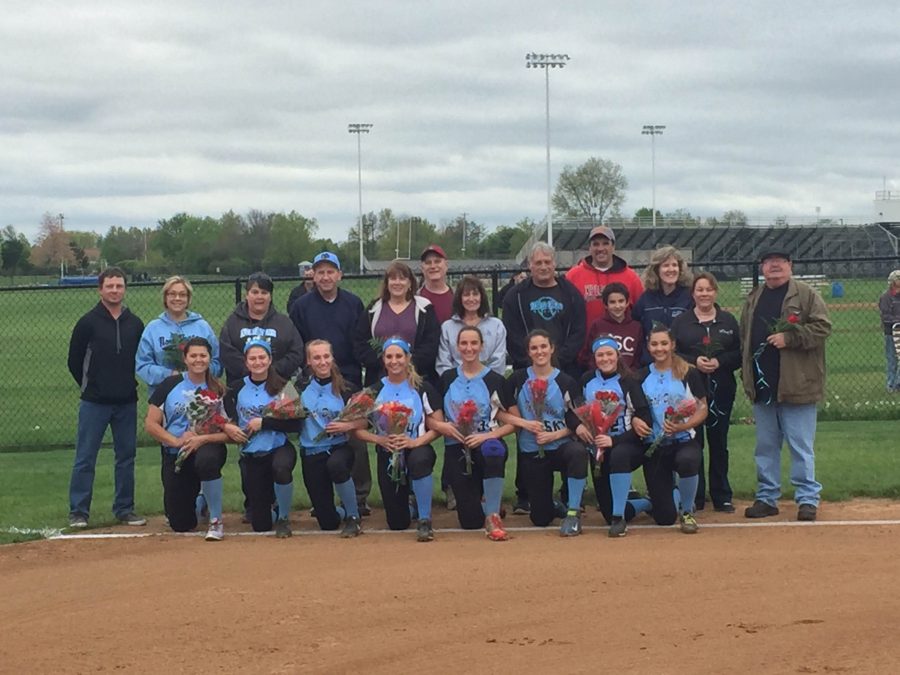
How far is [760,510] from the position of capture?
826 cm

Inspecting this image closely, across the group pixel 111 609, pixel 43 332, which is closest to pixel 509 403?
pixel 111 609

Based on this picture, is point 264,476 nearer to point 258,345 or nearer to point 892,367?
point 258,345

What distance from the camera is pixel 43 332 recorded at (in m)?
30.5

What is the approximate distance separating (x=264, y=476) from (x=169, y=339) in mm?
1349

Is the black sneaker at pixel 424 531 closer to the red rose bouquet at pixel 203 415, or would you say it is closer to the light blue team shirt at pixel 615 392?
the light blue team shirt at pixel 615 392

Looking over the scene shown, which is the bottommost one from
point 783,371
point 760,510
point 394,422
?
point 760,510

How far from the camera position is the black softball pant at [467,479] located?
7.99 m

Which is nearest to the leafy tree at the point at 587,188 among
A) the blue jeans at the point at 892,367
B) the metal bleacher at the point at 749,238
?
the metal bleacher at the point at 749,238

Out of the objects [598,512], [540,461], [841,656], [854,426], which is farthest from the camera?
[854,426]

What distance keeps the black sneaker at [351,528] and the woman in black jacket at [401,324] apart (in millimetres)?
1224

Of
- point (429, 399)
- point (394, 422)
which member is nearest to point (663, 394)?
point (429, 399)

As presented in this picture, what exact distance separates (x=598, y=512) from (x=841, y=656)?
3.85 meters

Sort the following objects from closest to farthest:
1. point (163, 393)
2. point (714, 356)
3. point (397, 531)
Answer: point (397, 531) < point (163, 393) < point (714, 356)

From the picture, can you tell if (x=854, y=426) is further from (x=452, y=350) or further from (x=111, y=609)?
(x=111, y=609)
